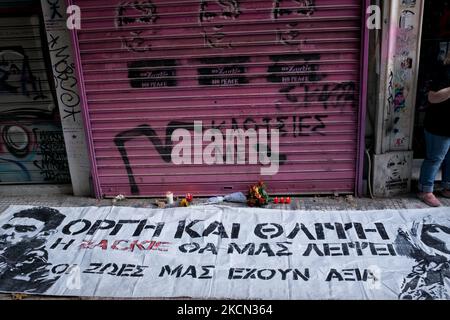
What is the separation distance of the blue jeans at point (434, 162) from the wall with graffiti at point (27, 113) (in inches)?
187

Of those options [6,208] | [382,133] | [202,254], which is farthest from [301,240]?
[6,208]

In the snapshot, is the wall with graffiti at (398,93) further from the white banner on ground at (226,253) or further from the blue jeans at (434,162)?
the white banner on ground at (226,253)

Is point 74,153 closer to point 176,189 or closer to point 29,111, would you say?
point 29,111

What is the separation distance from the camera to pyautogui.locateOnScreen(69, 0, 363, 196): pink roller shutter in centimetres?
504

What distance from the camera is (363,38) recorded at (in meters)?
4.95

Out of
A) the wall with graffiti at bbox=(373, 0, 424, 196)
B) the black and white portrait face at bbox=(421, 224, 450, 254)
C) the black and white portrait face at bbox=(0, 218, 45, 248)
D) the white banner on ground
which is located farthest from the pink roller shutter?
the black and white portrait face at bbox=(421, 224, 450, 254)

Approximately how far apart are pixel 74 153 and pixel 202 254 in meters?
2.41

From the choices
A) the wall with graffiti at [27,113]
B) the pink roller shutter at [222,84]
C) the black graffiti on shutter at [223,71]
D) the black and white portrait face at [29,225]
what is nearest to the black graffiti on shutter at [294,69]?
the pink roller shutter at [222,84]

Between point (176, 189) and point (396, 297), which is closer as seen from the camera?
point (396, 297)

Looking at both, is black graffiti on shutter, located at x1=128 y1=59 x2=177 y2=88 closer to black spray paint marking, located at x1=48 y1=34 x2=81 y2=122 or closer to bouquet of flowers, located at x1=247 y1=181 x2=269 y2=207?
black spray paint marking, located at x1=48 y1=34 x2=81 y2=122

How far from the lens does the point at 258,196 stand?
539 cm

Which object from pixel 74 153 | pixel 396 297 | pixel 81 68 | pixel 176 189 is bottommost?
pixel 396 297

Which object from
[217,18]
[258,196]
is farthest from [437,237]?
[217,18]

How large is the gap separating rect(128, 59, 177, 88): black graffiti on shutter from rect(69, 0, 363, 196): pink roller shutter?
1 cm
